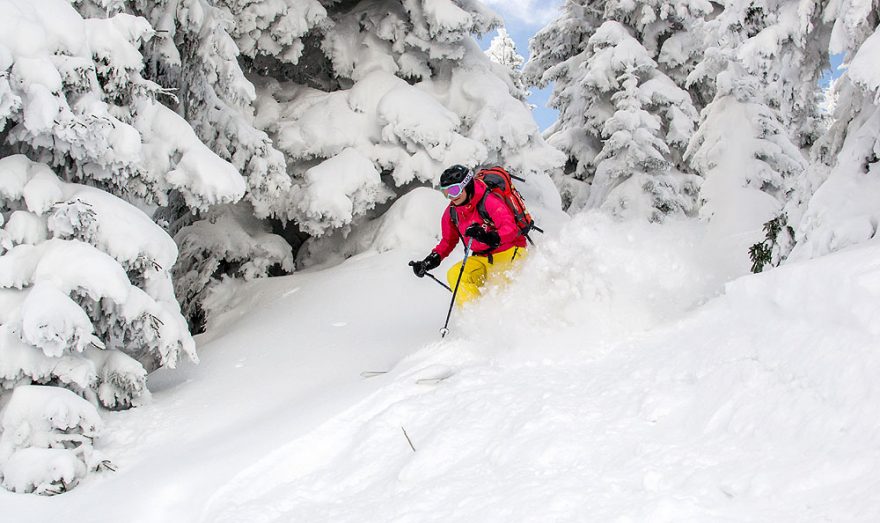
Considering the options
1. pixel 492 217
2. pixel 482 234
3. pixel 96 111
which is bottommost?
pixel 482 234

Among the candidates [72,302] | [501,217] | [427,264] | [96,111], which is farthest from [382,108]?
[72,302]

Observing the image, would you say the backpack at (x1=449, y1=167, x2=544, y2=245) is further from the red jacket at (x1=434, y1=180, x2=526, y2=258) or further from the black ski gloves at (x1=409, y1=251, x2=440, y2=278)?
the black ski gloves at (x1=409, y1=251, x2=440, y2=278)

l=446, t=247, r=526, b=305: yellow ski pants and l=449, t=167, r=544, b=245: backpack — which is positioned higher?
l=449, t=167, r=544, b=245: backpack

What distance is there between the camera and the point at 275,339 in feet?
29.6

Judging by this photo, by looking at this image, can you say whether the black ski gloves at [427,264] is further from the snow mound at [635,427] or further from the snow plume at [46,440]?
the snow plume at [46,440]

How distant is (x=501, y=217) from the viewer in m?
7.27

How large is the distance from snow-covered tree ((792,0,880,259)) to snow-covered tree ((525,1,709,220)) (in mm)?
11075

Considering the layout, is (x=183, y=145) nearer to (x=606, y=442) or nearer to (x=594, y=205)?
(x=606, y=442)

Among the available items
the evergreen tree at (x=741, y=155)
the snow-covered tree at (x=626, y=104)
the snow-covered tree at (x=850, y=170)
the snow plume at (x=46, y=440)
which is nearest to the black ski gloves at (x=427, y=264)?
the snow plume at (x=46, y=440)

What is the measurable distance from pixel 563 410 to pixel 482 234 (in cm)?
301

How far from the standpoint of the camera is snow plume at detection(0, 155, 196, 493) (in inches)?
234

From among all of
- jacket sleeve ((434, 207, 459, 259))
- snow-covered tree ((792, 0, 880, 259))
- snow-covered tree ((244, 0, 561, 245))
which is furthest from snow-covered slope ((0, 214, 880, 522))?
snow-covered tree ((244, 0, 561, 245))

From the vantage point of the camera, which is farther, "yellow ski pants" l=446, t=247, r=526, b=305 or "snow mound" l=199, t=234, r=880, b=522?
"yellow ski pants" l=446, t=247, r=526, b=305

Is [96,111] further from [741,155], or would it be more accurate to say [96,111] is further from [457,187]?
[741,155]
